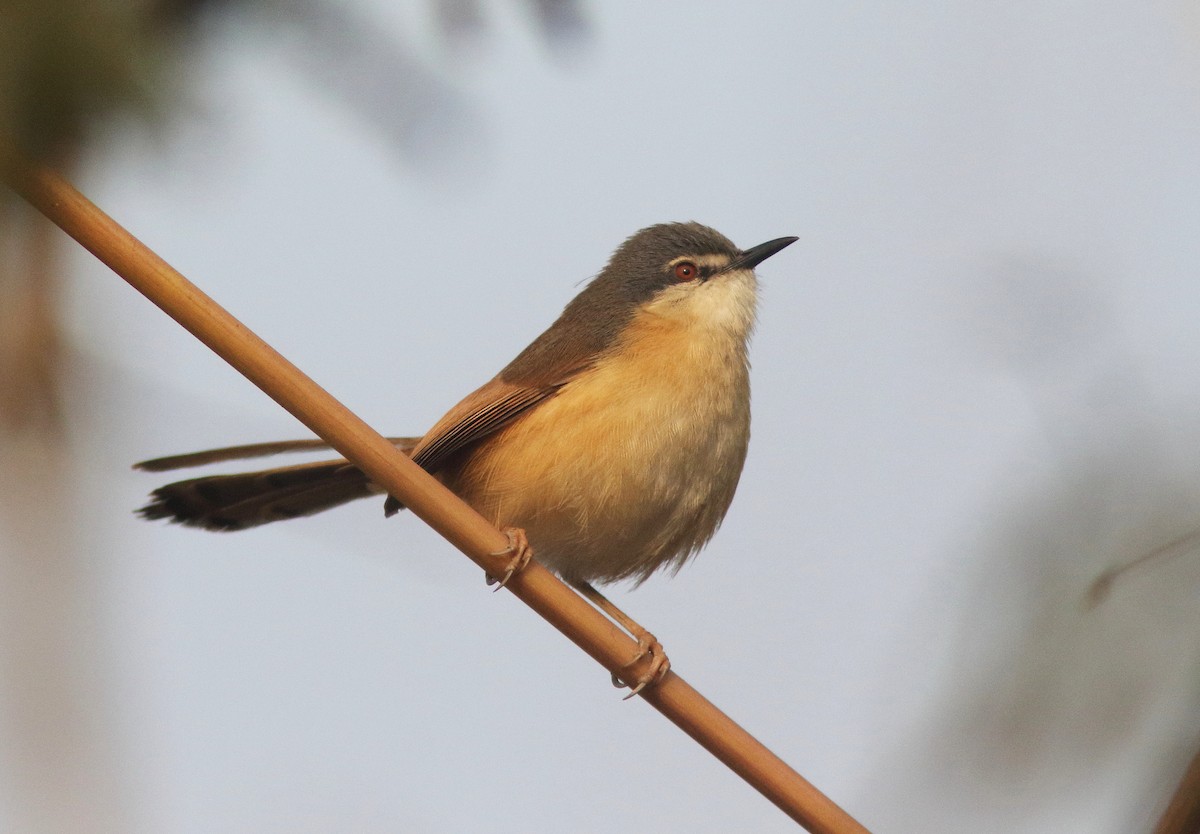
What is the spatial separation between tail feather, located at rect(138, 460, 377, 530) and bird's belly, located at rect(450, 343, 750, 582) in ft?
2.08

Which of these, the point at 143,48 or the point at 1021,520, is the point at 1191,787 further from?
the point at 143,48

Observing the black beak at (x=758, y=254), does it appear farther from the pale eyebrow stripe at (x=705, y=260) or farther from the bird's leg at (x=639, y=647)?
the bird's leg at (x=639, y=647)

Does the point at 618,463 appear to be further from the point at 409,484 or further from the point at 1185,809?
the point at 1185,809

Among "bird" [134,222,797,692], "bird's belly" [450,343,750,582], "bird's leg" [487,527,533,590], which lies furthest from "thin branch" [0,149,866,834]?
"bird's belly" [450,343,750,582]

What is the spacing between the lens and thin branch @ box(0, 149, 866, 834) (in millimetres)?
1805

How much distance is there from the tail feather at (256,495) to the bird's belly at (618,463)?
0.63 metres

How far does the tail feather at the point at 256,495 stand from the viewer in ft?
13.7

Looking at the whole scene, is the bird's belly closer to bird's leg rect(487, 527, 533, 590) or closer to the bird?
the bird

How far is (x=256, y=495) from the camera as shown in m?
4.33

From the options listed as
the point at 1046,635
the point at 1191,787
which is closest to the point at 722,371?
the point at 1046,635

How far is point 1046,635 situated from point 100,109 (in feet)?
5.38

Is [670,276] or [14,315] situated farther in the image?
[670,276]

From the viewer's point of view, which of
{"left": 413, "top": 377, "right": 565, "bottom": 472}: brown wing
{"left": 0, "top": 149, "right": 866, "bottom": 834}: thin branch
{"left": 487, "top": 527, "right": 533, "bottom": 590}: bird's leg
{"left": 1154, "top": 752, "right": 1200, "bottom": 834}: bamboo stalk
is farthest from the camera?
{"left": 413, "top": 377, "right": 565, "bottom": 472}: brown wing

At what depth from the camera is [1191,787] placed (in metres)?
1.54
